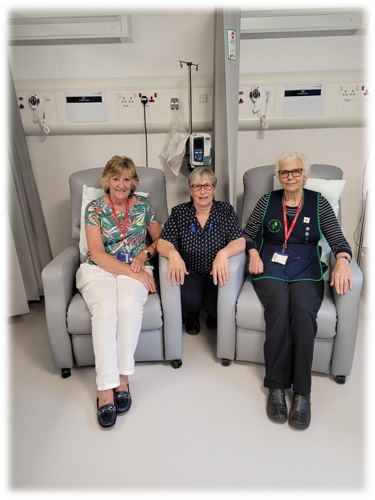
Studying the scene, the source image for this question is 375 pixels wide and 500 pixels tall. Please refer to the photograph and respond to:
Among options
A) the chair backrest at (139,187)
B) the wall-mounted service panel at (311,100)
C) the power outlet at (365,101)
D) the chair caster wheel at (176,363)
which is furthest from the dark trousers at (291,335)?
the power outlet at (365,101)

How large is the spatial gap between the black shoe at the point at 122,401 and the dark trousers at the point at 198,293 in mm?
601

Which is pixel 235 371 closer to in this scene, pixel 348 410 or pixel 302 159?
pixel 348 410

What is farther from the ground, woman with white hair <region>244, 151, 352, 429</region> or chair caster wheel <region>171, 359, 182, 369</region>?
woman with white hair <region>244, 151, 352, 429</region>

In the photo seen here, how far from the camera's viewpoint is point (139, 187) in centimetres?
229

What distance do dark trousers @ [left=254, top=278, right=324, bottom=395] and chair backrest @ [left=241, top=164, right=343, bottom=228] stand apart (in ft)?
2.23

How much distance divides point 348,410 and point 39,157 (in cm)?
247

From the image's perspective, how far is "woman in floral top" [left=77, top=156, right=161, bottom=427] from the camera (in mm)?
1729

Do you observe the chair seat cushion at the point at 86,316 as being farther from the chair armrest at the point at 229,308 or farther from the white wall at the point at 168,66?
the white wall at the point at 168,66

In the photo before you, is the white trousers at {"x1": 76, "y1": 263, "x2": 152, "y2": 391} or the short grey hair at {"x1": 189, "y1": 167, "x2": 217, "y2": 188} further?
the short grey hair at {"x1": 189, "y1": 167, "x2": 217, "y2": 188}

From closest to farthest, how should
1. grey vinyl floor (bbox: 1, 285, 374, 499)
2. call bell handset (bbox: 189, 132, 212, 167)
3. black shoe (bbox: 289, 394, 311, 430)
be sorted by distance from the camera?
grey vinyl floor (bbox: 1, 285, 374, 499)
black shoe (bbox: 289, 394, 311, 430)
call bell handset (bbox: 189, 132, 212, 167)

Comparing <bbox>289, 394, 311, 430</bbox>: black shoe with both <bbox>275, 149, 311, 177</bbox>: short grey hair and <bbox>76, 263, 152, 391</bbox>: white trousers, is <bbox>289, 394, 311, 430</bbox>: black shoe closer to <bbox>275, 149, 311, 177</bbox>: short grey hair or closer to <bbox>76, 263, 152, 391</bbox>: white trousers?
<bbox>76, 263, 152, 391</bbox>: white trousers

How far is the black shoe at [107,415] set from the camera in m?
1.66

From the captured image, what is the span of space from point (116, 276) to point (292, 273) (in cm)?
89

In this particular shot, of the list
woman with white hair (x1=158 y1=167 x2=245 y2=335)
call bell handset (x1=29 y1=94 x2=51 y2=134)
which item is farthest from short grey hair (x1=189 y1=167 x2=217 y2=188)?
call bell handset (x1=29 y1=94 x2=51 y2=134)
